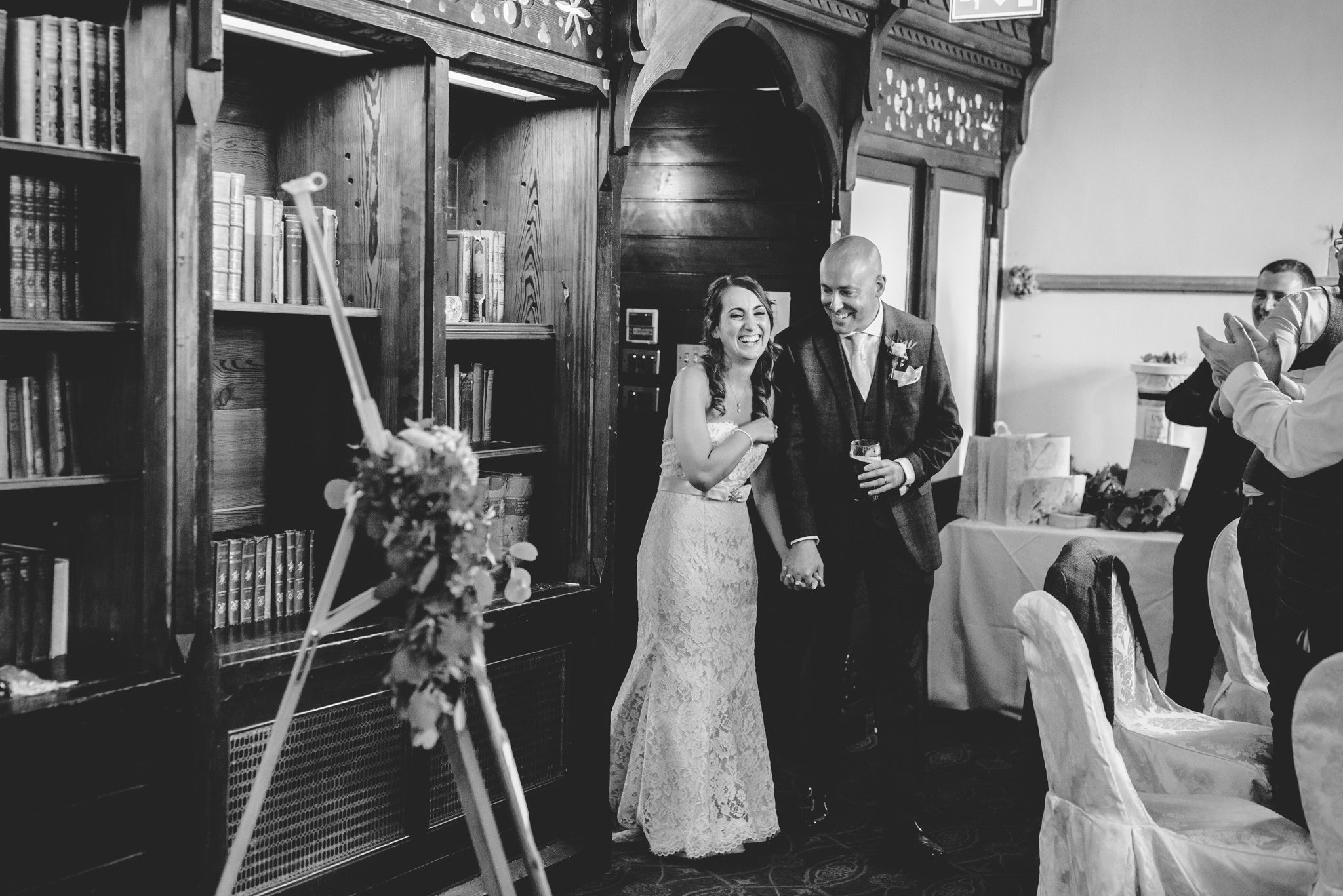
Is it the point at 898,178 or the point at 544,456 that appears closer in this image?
the point at 544,456

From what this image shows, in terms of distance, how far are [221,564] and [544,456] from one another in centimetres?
108

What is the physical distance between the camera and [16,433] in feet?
8.65

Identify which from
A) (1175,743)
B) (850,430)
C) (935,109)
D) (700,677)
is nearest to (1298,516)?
(1175,743)

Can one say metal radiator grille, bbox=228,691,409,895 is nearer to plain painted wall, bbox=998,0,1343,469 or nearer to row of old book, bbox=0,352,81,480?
row of old book, bbox=0,352,81,480

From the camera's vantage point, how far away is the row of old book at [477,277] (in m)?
3.62

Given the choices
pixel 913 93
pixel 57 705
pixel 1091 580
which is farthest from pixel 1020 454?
pixel 57 705

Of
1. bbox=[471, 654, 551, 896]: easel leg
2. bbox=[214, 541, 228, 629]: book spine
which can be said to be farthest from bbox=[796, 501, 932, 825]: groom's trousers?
bbox=[471, 654, 551, 896]: easel leg

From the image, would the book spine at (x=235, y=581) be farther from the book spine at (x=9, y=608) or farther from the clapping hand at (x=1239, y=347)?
the clapping hand at (x=1239, y=347)

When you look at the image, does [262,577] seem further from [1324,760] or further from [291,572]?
[1324,760]

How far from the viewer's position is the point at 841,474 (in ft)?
13.2

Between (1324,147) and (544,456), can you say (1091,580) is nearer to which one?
(544,456)

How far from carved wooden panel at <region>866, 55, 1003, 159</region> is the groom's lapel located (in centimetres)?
148

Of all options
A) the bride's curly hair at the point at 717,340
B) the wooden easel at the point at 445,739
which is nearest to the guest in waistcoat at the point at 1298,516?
the bride's curly hair at the point at 717,340

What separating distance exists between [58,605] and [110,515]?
0.23m
